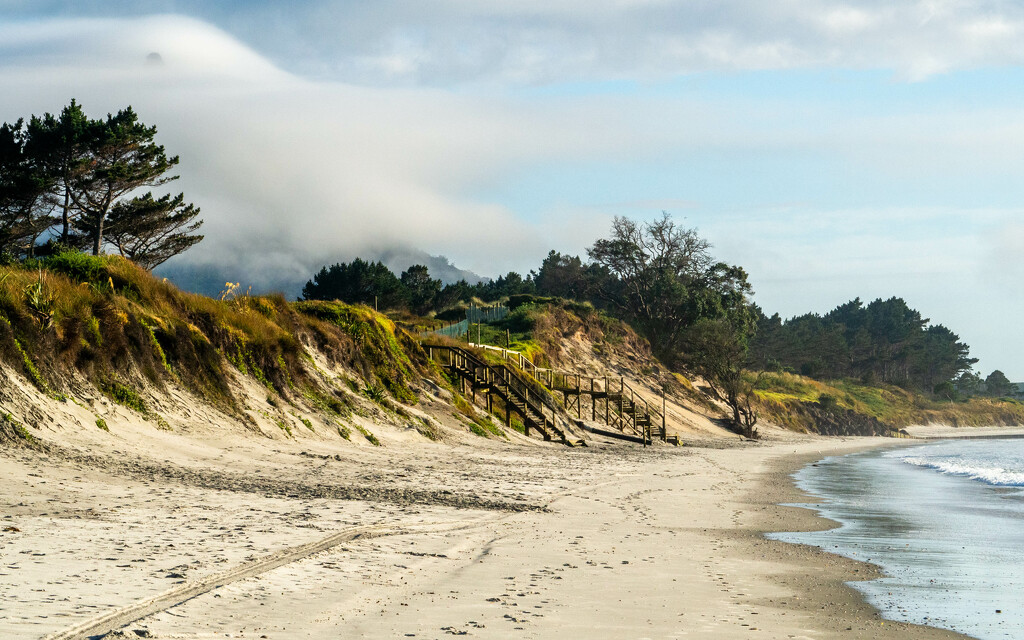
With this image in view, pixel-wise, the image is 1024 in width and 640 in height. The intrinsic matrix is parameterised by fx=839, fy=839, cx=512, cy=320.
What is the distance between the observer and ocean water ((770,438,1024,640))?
8234 millimetres

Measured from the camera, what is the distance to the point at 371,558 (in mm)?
9398

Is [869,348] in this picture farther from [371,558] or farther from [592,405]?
[371,558]

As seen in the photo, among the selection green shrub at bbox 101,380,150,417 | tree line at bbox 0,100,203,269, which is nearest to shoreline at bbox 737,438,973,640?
green shrub at bbox 101,380,150,417

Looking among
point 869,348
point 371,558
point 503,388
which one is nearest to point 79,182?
point 503,388

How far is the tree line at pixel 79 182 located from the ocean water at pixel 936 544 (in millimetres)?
40091

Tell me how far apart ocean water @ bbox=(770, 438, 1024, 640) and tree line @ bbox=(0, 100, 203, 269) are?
1578 inches

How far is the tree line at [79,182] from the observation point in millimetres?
45750

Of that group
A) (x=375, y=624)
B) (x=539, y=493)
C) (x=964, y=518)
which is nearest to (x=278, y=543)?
(x=375, y=624)

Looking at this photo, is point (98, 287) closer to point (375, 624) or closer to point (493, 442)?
point (493, 442)

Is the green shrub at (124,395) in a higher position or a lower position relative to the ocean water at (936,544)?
higher

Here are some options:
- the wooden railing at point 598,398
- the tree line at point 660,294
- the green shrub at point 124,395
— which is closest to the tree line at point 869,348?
the tree line at point 660,294

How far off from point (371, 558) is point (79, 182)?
4539 centimetres

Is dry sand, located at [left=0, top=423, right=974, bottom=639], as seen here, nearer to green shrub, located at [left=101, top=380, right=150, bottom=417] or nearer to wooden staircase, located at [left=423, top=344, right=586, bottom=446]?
green shrub, located at [left=101, top=380, right=150, bottom=417]

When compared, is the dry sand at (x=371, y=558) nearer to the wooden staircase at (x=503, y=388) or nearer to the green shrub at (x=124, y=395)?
the green shrub at (x=124, y=395)
